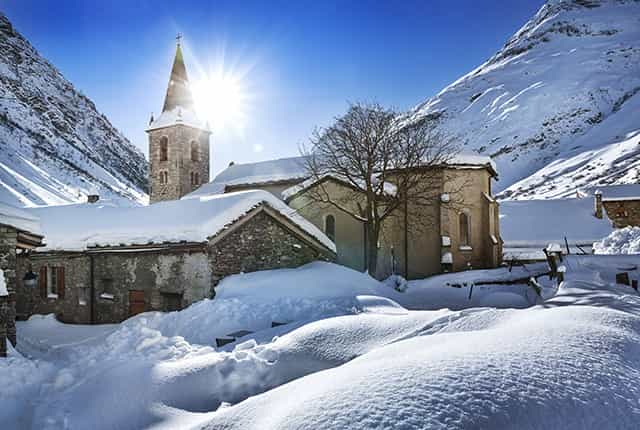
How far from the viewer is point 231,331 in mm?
11969

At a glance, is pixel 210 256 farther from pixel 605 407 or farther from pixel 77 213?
pixel 605 407

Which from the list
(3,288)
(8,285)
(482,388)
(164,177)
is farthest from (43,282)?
(164,177)

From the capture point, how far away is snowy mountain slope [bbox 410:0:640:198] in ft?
222

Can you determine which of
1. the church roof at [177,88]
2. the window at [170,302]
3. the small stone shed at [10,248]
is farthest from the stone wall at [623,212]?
the small stone shed at [10,248]

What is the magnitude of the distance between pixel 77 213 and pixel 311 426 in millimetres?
19610

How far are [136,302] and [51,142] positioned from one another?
211ft

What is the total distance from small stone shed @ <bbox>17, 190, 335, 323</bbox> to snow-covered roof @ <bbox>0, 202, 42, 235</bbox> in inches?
165

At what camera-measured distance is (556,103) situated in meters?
98.2

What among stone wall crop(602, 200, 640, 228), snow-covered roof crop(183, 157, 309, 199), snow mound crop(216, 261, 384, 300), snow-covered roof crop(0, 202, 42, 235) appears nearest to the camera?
snow-covered roof crop(0, 202, 42, 235)

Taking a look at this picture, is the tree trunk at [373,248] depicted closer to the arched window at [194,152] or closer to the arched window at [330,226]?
the arched window at [330,226]

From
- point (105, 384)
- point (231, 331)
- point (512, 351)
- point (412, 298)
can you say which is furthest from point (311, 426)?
point (412, 298)

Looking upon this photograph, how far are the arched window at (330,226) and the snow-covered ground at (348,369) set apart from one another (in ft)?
34.6

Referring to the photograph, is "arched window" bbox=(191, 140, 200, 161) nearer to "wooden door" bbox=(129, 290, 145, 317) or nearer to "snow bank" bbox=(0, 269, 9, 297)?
"wooden door" bbox=(129, 290, 145, 317)

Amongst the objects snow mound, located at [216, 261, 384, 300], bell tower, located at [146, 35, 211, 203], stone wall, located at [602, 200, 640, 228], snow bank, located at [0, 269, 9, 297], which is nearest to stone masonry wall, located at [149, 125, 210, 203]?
bell tower, located at [146, 35, 211, 203]
